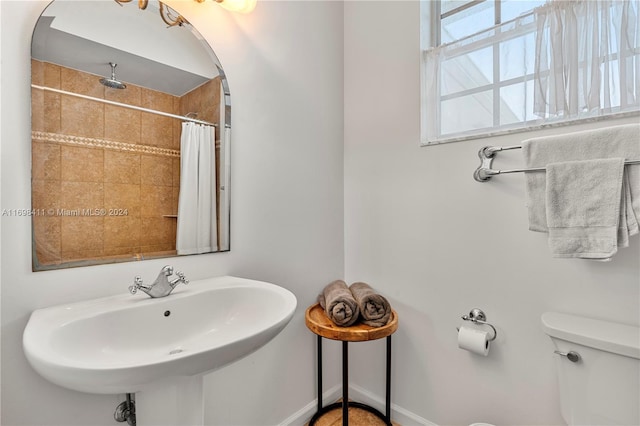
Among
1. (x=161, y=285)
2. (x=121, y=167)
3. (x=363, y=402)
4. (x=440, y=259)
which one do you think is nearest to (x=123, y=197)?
(x=121, y=167)

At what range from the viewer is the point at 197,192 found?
1109 mm

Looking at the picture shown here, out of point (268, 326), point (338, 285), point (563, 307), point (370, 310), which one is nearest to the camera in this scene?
point (268, 326)

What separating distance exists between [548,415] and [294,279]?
108 cm

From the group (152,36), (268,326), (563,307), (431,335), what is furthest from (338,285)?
(152,36)

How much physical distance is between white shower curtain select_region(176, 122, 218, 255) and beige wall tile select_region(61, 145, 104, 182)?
238 millimetres

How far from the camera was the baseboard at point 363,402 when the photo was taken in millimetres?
1429

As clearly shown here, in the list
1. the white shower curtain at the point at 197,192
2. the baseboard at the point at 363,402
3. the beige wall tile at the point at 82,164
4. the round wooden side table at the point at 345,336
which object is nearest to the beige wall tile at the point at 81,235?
the beige wall tile at the point at 82,164

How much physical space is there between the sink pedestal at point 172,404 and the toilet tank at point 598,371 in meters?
1.09

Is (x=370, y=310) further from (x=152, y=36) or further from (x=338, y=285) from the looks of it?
(x=152, y=36)

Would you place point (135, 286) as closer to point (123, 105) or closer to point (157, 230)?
point (157, 230)

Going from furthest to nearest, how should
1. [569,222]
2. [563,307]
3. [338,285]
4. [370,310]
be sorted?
1. [338,285]
2. [370,310]
3. [563,307]
4. [569,222]

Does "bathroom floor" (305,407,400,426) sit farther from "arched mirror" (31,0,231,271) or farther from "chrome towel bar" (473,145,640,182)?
"chrome towel bar" (473,145,640,182)

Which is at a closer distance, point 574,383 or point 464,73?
point 574,383

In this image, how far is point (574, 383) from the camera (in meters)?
0.96
